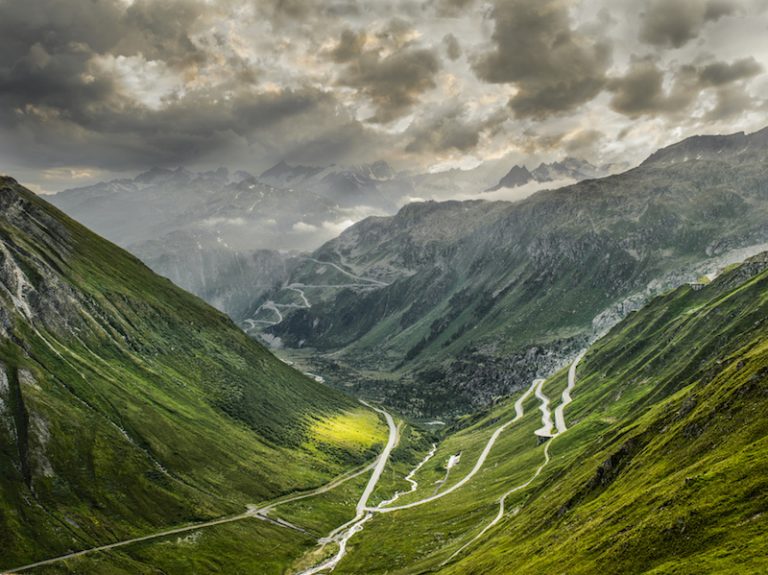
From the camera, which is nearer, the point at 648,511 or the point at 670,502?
the point at 670,502

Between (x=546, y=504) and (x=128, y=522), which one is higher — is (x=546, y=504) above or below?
below

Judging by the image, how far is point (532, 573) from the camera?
69.6 m

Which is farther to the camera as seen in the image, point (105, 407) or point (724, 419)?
point (105, 407)

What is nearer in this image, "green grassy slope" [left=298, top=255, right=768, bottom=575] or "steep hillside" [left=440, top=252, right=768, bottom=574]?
"steep hillside" [left=440, top=252, right=768, bottom=574]

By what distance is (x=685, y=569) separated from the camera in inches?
1953

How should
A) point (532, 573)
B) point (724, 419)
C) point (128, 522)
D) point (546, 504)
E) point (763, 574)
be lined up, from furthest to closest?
point (128, 522), point (546, 504), point (724, 419), point (532, 573), point (763, 574)

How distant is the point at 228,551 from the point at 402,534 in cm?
4785

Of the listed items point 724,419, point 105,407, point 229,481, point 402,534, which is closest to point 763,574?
point 724,419

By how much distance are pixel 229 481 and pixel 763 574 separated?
6648 inches

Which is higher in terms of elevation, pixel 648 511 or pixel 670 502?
pixel 670 502

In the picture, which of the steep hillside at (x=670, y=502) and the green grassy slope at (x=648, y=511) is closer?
the steep hillside at (x=670, y=502)

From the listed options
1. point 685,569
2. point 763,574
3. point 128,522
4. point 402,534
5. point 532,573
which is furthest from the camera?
point 402,534

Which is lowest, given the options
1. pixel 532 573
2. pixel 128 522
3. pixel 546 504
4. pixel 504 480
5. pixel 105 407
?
pixel 504 480

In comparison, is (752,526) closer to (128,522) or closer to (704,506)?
(704,506)
